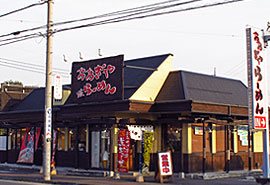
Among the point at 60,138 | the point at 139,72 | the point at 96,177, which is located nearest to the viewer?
the point at 96,177

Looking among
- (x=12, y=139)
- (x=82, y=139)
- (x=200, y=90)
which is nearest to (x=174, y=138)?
(x=200, y=90)

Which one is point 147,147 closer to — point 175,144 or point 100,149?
point 175,144

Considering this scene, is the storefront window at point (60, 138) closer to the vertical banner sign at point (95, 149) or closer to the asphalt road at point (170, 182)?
the vertical banner sign at point (95, 149)

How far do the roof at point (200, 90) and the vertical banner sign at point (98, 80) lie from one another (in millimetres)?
2574

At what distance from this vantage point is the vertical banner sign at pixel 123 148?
83.6 ft

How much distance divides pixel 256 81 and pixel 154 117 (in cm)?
761

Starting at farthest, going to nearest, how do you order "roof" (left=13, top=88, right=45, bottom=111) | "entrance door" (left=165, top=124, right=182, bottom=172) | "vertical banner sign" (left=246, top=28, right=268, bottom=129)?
"roof" (left=13, top=88, right=45, bottom=111), "entrance door" (left=165, top=124, right=182, bottom=172), "vertical banner sign" (left=246, top=28, right=268, bottom=129)

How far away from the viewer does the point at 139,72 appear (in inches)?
1068

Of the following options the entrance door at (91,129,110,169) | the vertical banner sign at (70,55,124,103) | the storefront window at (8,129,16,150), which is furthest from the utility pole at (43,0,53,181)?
the storefront window at (8,129,16,150)

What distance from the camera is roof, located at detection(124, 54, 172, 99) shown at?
25378mm

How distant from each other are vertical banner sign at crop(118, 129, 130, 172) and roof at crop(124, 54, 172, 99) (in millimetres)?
2032

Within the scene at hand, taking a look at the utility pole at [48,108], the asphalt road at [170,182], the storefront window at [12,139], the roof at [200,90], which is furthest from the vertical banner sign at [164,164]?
the storefront window at [12,139]

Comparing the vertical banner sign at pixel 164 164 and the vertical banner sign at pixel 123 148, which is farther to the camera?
the vertical banner sign at pixel 123 148

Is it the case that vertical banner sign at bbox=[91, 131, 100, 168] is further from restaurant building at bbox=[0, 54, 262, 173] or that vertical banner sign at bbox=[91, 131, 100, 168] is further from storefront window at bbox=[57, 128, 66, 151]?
storefront window at bbox=[57, 128, 66, 151]
